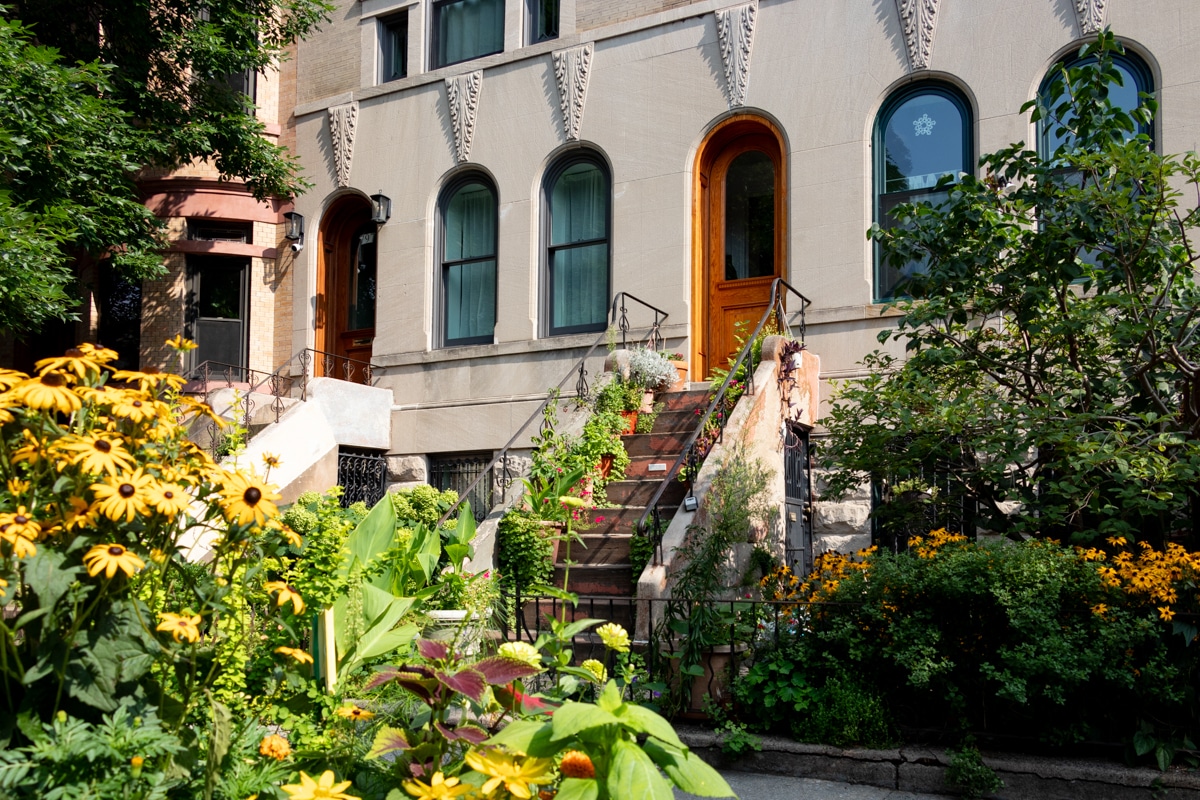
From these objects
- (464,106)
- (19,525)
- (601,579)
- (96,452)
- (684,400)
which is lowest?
(601,579)

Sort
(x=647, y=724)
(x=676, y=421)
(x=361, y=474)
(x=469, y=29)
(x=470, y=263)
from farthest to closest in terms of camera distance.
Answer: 1. (x=469, y=29)
2. (x=470, y=263)
3. (x=361, y=474)
4. (x=676, y=421)
5. (x=647, y=724)

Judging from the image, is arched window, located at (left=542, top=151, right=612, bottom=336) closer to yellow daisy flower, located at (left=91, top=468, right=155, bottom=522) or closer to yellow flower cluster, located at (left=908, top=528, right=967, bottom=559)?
yellow flower cluster, located at (left=908, top=528, right=967, bottom=559)

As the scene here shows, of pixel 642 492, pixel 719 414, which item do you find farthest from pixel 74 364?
pixel 719 414

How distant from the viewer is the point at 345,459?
1402 centimetres

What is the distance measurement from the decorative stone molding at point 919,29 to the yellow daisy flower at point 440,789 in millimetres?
10683

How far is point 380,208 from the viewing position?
15.0 meters

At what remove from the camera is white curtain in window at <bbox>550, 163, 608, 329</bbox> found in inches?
543

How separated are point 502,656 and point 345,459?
10.8m

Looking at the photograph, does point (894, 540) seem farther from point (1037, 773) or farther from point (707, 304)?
point (1037, 773)

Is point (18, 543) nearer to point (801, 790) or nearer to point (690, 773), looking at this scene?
point (690, 773)

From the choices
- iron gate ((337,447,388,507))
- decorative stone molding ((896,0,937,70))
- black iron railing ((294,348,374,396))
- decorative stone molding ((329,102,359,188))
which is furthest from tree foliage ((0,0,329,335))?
decorative stone molding ((896,0,937,70))

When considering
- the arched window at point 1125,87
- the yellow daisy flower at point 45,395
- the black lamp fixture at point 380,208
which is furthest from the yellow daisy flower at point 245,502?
the black lamp fixture at point 380,208

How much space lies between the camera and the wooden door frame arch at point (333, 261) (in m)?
15.6

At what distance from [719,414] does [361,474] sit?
5692mm
